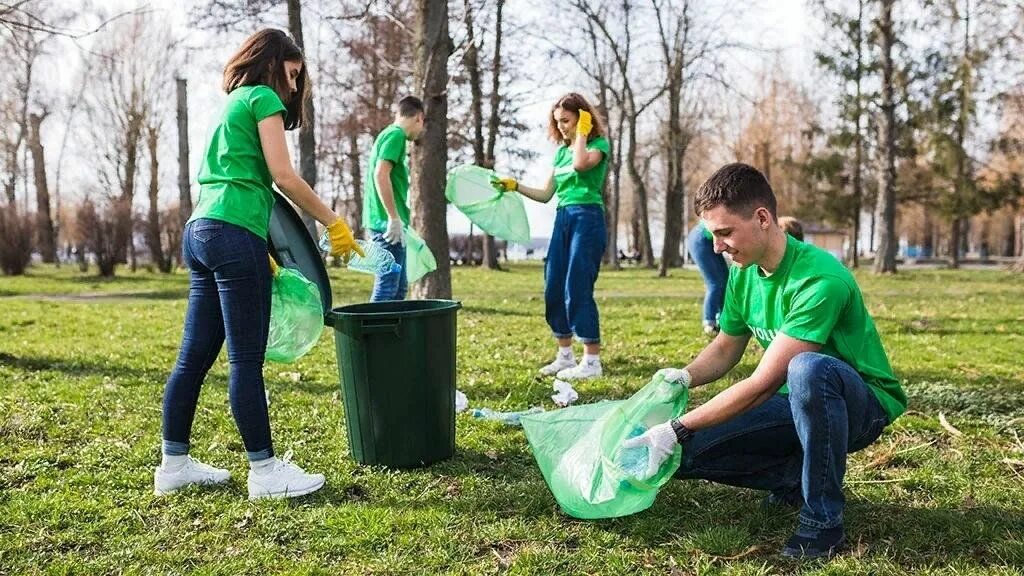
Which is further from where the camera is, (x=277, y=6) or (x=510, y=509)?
(x=277, y=6)

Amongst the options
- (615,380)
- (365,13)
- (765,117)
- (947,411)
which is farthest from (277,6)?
(765,117)

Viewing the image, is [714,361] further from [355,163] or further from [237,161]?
[355,163]

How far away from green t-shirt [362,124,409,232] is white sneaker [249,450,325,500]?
2.21 m

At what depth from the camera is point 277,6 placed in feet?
45.3

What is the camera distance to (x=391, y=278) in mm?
4699

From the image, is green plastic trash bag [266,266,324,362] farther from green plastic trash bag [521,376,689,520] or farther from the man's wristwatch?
the man's wristwatch

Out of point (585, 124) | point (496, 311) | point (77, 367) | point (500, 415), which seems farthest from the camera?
point (496, 311)

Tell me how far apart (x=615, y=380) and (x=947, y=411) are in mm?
1760

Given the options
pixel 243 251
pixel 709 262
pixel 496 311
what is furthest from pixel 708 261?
pixel 243 251

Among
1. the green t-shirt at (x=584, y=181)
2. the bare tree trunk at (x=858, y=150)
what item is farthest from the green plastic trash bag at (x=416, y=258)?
the bare tree trunk at (x=858, y=150)

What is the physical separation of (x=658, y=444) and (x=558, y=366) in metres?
2.81

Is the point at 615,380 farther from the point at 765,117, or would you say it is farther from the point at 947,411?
the point at 765,117

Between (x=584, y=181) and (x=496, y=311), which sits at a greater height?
(x=584, y=181)

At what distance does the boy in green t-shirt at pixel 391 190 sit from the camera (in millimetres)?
4652
